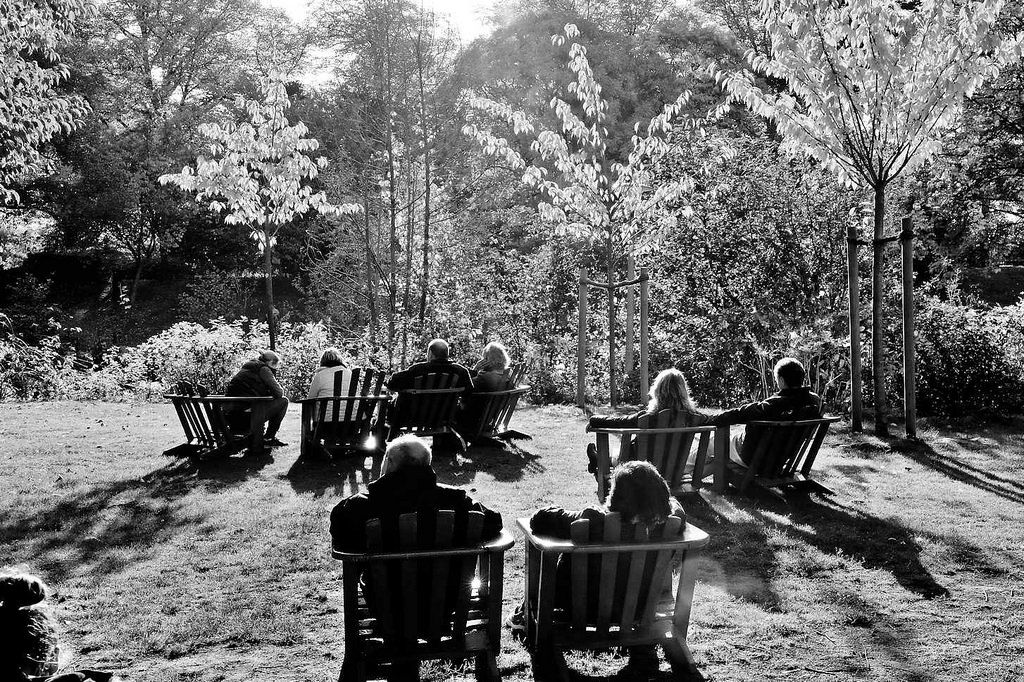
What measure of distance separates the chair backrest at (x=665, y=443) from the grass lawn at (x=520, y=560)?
38 cm

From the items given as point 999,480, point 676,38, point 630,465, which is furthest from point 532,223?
point 630,465

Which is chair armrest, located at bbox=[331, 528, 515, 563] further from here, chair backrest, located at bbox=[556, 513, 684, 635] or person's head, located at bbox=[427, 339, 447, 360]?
person's head, located at bbox=[427, 339, 447, 360]

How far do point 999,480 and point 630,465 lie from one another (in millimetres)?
5621

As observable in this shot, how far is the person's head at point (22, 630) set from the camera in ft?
9.35

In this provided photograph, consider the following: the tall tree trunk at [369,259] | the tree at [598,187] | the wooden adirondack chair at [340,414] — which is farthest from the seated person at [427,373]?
the tall tree trunk at [369,259]

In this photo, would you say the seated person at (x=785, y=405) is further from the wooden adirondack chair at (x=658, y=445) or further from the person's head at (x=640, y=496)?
the person's head at (x=640, y=496)

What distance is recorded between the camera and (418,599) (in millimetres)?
3873

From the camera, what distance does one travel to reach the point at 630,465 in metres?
4.12

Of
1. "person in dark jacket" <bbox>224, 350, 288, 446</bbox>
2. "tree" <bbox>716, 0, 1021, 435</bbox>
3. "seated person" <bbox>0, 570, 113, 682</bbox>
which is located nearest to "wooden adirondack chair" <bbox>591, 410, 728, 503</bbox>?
"person in dark jacket" <bbox>224, 350, 288, 446</bbox>

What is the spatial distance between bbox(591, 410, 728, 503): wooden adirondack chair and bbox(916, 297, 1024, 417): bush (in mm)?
5915

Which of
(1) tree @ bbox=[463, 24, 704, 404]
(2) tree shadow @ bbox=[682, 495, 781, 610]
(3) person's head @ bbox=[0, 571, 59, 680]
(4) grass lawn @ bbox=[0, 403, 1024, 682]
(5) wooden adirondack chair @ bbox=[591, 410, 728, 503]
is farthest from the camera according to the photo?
(1) tree @ bbox=[463, 24, 704, 404]

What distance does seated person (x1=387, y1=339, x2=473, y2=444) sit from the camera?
31.3 feet

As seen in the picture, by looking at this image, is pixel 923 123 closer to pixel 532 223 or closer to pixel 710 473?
pixel 710 473

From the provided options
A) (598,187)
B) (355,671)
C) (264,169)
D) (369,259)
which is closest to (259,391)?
(355,671)
